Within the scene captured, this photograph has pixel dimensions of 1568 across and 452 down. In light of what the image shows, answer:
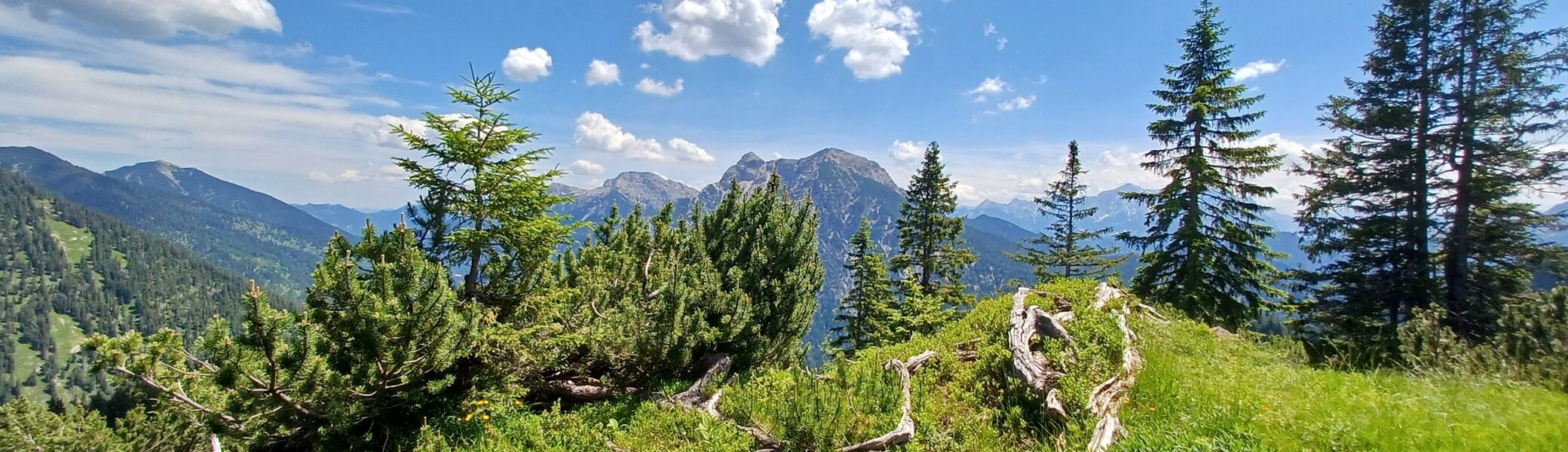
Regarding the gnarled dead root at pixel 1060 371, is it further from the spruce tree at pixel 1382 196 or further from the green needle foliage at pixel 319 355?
the spruce tree at pixel 1382 196

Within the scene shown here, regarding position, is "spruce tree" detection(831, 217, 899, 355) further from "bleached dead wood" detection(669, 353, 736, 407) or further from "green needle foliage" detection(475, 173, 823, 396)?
"bleached dead wood" detection(669, 353, 736, 407)

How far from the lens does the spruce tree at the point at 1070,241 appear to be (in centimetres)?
2536

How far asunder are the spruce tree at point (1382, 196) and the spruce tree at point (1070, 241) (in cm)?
858

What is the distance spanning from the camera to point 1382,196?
51.8 feet

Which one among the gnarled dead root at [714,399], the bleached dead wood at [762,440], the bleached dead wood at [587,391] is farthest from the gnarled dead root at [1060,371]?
the bleached dead wood at [587,391]

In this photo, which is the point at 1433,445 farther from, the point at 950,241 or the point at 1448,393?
the point at 950,241

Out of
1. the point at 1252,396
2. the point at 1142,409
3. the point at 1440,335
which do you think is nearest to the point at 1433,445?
the point at 1252,396

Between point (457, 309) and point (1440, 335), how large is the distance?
13.7 m

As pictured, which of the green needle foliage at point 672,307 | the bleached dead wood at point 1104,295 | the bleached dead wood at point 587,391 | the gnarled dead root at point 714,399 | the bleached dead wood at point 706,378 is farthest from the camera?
the bleached dead wood at point 1104,295

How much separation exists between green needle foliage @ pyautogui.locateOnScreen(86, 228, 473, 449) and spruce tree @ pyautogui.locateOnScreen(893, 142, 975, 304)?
67.5 ft

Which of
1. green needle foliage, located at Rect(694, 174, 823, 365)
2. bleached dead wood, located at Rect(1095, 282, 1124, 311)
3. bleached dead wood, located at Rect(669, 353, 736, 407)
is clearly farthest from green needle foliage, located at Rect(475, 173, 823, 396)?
bleached dead wood, located at Rect(1095, 282, 1124, 311)

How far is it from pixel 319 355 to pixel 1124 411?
27.2 feet

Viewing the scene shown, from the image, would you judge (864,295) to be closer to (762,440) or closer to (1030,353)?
(1030,353)

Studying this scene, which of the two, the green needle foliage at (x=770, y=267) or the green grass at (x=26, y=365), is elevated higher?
the green needle foliage at (x=770, y=267)
